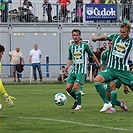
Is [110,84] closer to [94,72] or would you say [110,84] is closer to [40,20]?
[94,72]

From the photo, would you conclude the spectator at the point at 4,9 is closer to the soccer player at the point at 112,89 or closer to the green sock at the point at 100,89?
the soccer player at the point at 112,89

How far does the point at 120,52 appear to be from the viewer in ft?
50.5

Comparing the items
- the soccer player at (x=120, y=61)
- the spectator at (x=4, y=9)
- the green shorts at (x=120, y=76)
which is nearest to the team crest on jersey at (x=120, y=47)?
the soccer player at (x=120, y=61)

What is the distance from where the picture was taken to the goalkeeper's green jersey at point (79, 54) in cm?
1745

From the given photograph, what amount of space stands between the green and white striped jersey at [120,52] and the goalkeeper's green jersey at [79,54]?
6.73ft

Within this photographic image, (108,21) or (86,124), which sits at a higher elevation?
(108,21)

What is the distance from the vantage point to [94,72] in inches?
1394

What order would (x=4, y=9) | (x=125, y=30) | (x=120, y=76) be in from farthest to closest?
(x=4, y=9), (x=120, y=76), (x=125, y=30)

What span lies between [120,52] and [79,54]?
2324mm

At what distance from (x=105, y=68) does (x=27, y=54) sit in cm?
2494

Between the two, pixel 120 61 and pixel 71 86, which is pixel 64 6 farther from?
pixel 120 61

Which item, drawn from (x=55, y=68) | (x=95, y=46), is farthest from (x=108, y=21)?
(x=55, y=68)

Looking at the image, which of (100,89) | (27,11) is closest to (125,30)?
(100,89)

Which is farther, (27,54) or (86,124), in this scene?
(27,54)
